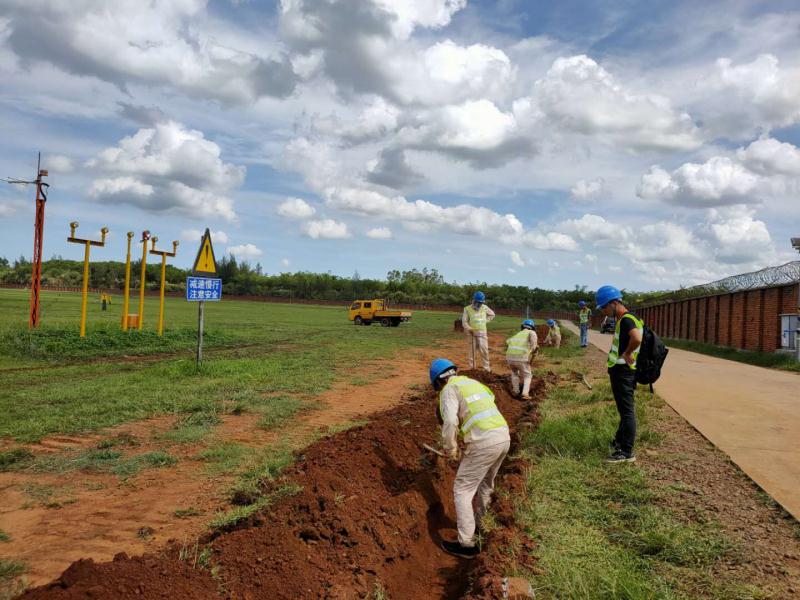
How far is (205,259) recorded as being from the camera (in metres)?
11.5

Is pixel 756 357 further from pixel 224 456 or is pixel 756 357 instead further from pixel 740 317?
pixel 224 456

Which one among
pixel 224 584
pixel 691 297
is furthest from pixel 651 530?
pixel 691 297

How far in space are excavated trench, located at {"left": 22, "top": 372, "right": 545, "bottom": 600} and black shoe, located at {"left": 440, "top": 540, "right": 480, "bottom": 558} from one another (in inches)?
2.9

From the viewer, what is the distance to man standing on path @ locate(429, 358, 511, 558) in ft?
15.5

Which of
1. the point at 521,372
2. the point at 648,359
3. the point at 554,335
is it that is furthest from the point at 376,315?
the point at 648,359

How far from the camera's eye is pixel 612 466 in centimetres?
591

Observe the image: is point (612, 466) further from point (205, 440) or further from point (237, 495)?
point (205, 440)

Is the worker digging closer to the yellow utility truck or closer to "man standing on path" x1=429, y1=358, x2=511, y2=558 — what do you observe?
"man standing on path" x1=429, y1=358, x2=511, y2=558

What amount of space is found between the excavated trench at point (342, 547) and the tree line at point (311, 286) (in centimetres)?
8163

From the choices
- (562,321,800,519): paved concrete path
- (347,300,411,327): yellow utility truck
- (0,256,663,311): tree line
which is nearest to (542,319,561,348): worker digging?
(562,321,800,519): paved concrete path

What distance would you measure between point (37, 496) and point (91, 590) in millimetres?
2608

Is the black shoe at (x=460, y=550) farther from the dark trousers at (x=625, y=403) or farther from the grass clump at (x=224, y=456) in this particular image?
the grass clump at (x=224, y=456)

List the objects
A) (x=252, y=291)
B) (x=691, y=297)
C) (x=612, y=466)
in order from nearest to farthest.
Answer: (x=612, y=466), (x=691, y=297), (x=252, y=291)

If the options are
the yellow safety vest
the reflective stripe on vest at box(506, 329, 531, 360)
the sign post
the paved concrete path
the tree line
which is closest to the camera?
the yellow safety vest
